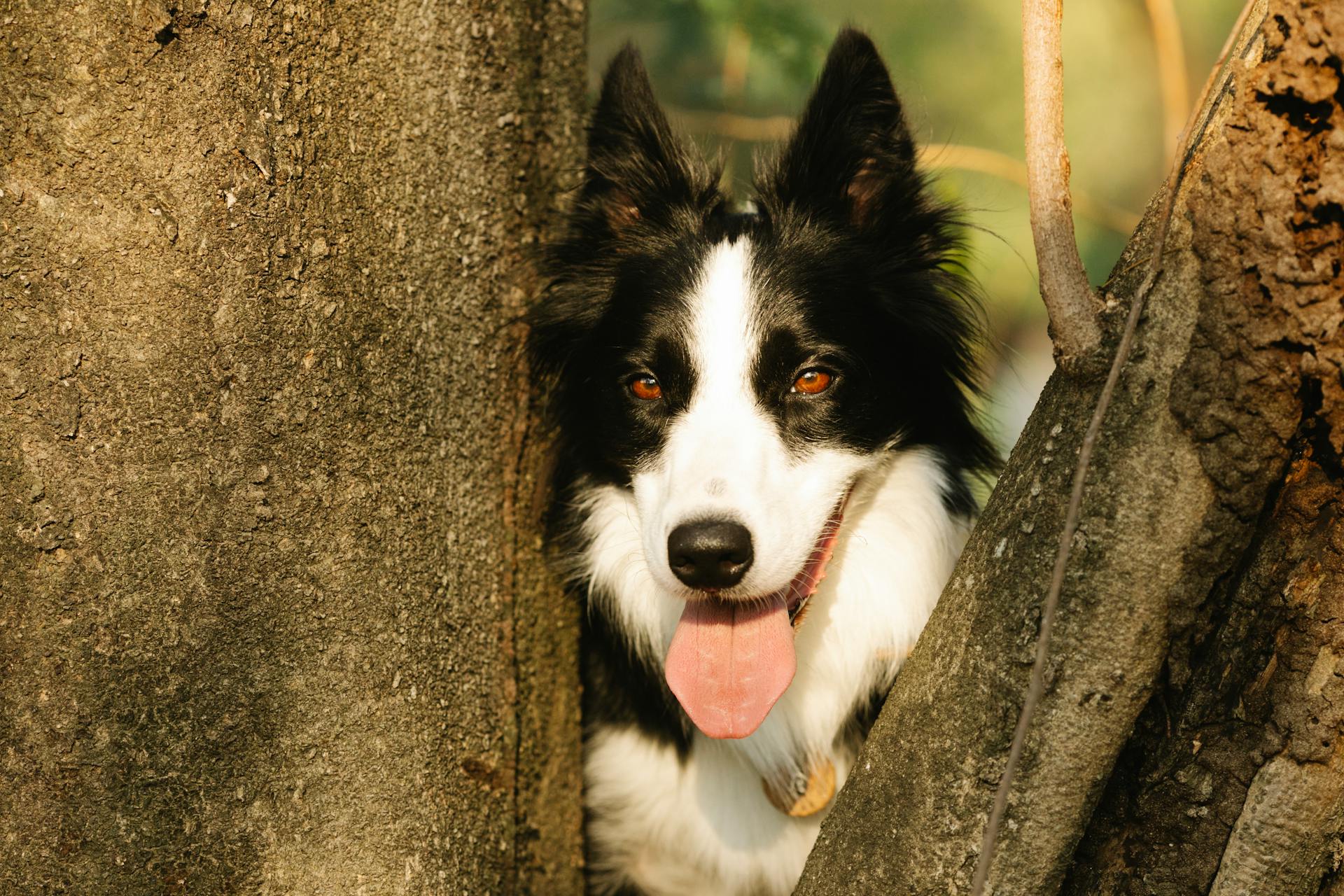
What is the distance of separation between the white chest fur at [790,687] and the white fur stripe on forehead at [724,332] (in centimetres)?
40

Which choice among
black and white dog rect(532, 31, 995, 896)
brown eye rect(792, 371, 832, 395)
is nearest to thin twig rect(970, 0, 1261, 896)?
black and white dog rect(532, 31, 995, 896)

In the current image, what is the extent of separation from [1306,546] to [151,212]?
1.71 m

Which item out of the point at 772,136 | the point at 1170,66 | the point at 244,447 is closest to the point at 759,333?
the point at 244,447

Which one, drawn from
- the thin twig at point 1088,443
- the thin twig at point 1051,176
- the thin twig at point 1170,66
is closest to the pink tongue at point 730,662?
the thin twig at point 1088,443

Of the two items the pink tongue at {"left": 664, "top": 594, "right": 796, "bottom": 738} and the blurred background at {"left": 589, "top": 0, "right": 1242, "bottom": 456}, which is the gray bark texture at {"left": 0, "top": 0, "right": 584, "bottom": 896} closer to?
the pink tongue at {"left": 664, "top": 594, "right": 796, "bottom": 738}

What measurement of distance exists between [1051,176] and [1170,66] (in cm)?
377

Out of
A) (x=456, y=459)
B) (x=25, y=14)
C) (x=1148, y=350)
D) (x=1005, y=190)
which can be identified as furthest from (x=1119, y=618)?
(x=1005, y=190)

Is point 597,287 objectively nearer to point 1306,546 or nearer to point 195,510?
point 195,510

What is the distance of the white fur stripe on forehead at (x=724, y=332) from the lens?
7.71 ft

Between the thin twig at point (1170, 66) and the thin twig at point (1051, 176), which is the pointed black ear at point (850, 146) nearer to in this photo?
the thin twig at point (1051, 176)

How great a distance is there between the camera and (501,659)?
2.33 metres

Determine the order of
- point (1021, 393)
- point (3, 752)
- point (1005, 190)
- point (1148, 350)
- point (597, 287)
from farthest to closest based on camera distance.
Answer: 1. point (1005, 190)
2. point (1021, 393)
3. point (597, 287)
4. point (3, 752)
5. point (1148, 350)

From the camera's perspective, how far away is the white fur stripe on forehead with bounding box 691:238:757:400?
7.71ft

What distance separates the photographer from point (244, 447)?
173 cm
